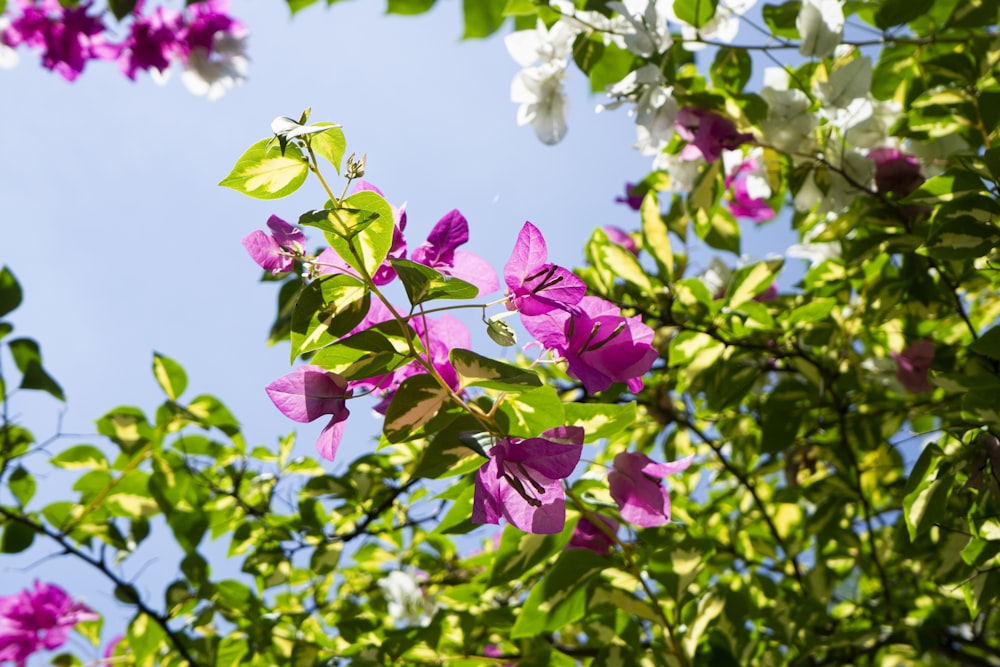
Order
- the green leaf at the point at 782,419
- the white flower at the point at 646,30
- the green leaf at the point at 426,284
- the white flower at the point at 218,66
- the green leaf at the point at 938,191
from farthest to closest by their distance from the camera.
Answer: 1. the white flower at the point at 218,66
2. the green leaf at the point at 782,419
3. the white flower at the point at 646,30
4. the green leaf at the point at 938,191
5. the green leaf at the point at 426,284

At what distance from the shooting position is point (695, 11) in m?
0.95

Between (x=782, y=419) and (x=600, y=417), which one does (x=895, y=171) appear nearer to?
(x=782, y=419)

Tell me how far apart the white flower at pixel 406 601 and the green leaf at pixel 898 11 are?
1.02 m

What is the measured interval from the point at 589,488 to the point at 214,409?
0.65 m

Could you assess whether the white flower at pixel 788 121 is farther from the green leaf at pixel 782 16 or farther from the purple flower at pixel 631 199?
the purple flower at pixel 631 199

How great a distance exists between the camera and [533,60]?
105 cm

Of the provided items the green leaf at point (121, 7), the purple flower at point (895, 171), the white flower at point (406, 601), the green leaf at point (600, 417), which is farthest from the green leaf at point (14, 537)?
the purple flower at point (895, 171)

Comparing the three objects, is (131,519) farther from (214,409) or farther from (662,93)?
(662,93)

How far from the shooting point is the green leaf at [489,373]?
441 mm

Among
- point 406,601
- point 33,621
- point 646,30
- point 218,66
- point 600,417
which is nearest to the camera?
point 600,417

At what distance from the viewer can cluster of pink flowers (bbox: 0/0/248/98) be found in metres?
1.71

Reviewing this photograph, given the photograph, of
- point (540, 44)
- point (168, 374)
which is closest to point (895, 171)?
point (540, 44)

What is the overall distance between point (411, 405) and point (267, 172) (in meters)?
0.16

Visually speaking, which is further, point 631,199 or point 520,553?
point 631,199
